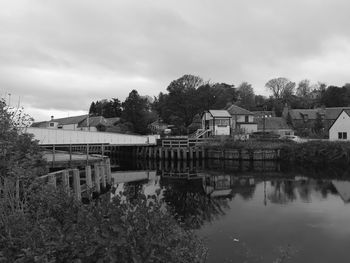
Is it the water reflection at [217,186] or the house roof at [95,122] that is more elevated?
the house roof at [95,122]

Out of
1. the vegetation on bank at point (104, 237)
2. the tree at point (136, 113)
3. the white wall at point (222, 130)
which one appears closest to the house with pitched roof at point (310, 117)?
the white wall at point (222, 130)

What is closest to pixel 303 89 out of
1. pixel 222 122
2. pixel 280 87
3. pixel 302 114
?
pixel 280 87

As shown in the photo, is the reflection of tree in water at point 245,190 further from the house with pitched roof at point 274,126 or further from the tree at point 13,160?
the house with pitched roof at point 274,126

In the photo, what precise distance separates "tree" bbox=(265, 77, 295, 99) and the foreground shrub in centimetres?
10886

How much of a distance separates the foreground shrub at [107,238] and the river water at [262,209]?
3.29ft

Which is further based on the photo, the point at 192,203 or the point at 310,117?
the point at 310,117

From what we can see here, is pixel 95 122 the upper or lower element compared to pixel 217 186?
upper

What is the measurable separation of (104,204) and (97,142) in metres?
28.4

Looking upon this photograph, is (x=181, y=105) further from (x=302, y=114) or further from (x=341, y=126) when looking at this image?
(x=341, y=126)

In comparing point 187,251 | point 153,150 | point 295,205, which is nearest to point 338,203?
point 295,205

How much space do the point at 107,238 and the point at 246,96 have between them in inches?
4200

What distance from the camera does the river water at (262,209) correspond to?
41.9ft

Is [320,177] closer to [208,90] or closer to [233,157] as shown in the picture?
[233,157]

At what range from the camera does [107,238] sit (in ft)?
16.3
